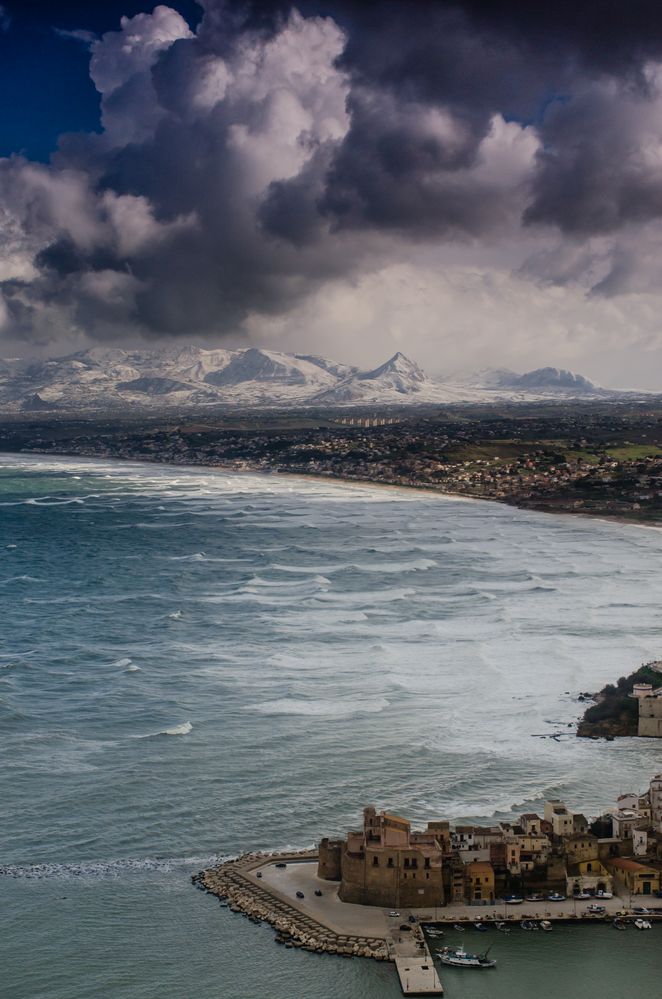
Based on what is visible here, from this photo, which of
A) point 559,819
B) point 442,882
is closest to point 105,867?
point 442,882

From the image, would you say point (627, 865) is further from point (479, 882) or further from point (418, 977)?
point (418, 977)

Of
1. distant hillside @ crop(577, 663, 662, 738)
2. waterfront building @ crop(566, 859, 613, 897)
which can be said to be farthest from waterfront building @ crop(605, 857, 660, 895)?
distant hillside @ crop(577, 663, 662, 738)

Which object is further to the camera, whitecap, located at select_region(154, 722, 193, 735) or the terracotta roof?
whitecap, located at select_region(154, 722, 193, 735)

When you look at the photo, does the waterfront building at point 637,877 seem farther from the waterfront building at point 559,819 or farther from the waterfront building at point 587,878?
the waterfront building at point 559,819

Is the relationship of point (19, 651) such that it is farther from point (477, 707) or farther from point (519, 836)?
point (519, 836)

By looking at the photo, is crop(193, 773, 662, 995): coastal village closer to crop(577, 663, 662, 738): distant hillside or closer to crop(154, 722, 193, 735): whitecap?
crop(577, 663, 662, 738): distant hillside
